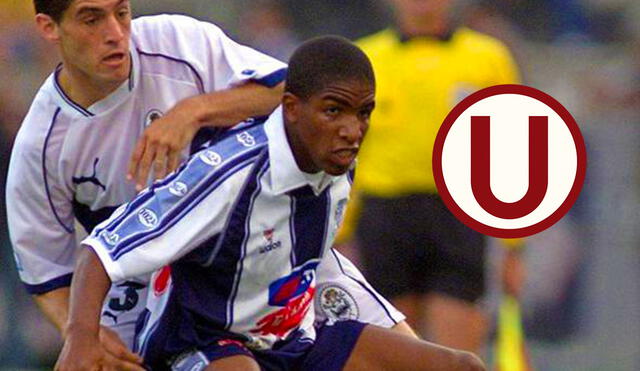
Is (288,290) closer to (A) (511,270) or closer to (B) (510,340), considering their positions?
(A) (511,270)

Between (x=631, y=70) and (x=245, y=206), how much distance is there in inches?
250

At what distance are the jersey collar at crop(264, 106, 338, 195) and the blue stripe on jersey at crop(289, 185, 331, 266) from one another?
0.03 metres

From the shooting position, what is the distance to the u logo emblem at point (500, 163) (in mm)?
8039

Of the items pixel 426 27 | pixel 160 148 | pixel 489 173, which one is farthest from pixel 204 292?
pixel 426 27

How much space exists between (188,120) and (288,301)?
66cm

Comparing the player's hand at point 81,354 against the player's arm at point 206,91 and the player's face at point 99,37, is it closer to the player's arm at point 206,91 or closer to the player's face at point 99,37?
the player's arm at point 206,91

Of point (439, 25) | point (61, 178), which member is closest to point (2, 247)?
point (439, 25)

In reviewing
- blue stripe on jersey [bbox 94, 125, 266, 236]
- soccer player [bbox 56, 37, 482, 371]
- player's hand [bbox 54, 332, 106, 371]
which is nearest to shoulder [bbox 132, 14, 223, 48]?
soccer player [bbox 56, 37, 482, 371]

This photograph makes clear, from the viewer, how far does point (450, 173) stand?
27.6 ft

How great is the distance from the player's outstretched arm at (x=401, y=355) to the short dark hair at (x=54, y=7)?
1.41 meters

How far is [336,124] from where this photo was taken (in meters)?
5.60

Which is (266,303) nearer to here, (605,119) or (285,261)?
(285,261)

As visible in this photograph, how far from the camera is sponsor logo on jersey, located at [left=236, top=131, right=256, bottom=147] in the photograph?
5.66 m

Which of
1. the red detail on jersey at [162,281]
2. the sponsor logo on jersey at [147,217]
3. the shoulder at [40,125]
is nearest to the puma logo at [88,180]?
the shoulder at [40,125]
